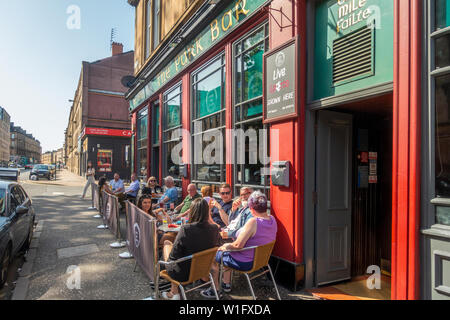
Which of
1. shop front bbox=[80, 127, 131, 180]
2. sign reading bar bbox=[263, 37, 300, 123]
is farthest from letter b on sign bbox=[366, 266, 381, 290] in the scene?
shop front bbox=[80, 127, 131, 180]

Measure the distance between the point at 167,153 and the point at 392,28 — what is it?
8.58 m

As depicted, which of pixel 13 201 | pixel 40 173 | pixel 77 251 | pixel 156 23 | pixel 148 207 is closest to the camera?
pixel 13 201

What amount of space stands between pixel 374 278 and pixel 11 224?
6060 mm

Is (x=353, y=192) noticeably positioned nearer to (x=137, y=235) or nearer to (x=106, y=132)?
(x=137, y=235)

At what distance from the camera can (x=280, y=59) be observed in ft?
15.2

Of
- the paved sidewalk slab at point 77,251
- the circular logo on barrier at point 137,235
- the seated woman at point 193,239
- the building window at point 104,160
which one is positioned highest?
the building window at point 104,160

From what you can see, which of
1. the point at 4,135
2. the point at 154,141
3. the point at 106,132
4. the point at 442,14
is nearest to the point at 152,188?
the point at 154,141

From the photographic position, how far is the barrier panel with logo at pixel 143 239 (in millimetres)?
3832

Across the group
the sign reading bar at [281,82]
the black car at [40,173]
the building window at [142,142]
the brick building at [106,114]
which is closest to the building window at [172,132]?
the building window at [142,142]

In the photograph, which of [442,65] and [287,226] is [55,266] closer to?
[287,226]

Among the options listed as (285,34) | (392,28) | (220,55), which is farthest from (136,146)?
(392,28)

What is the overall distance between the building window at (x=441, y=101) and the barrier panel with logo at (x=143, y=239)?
3261mm

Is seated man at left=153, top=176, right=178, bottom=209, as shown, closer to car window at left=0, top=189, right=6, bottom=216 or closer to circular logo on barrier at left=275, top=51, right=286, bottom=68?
car window at left=0, top=189, right=6, bottom=216

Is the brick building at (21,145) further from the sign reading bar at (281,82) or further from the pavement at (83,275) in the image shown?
the sign reading bar at (281,82)
